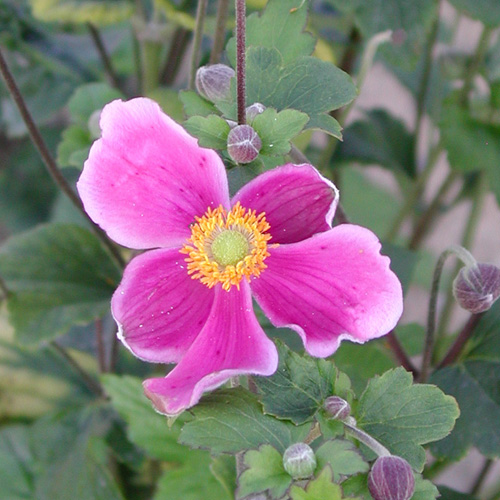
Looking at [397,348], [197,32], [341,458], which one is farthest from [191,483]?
[197,32]

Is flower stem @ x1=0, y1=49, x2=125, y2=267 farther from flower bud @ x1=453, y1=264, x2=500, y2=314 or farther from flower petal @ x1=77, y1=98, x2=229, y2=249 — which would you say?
flower bud @ x1=453, y1=264, x2=500, y2=314

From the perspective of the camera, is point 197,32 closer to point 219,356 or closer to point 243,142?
point 243,142

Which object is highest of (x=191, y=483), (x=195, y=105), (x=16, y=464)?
(x=195, y=105)

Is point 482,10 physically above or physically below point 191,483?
above

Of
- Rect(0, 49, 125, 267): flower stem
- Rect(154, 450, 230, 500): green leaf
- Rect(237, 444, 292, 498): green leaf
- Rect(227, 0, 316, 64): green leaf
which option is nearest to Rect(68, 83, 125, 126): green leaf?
Rect(0, 49, 125, 267): flower stem

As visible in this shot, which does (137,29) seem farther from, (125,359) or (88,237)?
(125,359)

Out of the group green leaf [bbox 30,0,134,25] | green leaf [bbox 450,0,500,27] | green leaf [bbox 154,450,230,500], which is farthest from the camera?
green leaf [bbox 30,0,134,25]

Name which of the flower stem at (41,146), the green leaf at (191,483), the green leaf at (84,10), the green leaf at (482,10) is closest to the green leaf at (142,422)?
the green leaf at (191,483)
